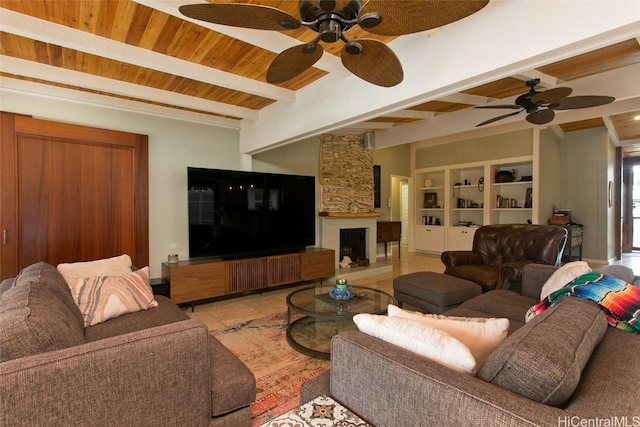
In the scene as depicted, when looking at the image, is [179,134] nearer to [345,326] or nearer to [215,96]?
[215,96]

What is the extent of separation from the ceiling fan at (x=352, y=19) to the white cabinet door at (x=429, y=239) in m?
6.22

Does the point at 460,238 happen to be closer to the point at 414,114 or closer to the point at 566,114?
the point at 566,114

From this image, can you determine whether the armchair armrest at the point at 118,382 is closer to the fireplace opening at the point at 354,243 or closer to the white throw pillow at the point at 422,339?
the white throw pillow at the point at 422,339

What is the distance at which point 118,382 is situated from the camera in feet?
3.57

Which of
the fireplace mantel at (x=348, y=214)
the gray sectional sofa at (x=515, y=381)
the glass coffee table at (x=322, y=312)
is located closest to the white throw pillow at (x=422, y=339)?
the gray sectional sofa at (x=515, y=381)

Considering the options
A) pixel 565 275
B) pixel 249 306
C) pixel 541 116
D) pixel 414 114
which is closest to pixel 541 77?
pixel 541 116

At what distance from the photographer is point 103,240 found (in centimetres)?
333

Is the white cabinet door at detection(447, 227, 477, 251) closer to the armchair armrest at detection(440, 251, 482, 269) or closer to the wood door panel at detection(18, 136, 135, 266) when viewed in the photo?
the armchair armrest at detection(440, 251, 482, 269)

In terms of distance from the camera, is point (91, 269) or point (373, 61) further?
point (91, 269)

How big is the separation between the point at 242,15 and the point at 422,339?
151 cm

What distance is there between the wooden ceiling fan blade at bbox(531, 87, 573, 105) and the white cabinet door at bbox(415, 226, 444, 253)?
4710 millimetres

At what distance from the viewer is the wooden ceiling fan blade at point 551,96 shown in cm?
271

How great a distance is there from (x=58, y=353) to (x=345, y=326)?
7.12 feet

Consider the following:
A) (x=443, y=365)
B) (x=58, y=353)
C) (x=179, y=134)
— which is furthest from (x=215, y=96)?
(x=443, y=365)
